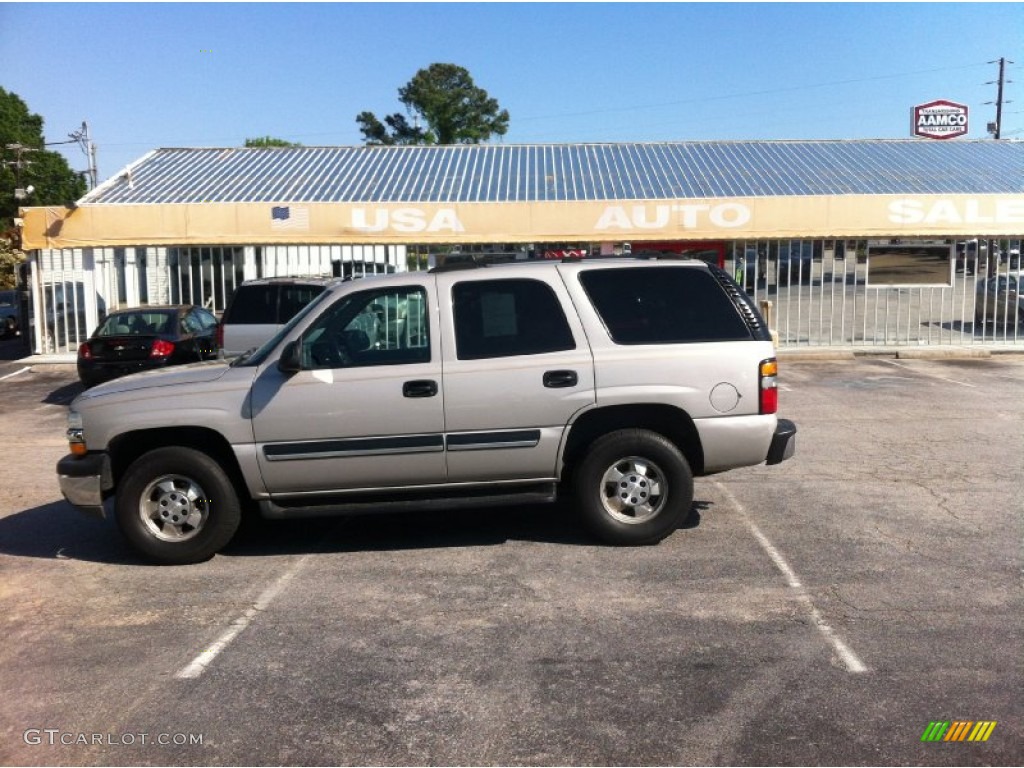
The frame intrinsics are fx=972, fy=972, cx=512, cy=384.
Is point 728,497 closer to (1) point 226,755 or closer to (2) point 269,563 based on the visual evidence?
(2) point 269,563

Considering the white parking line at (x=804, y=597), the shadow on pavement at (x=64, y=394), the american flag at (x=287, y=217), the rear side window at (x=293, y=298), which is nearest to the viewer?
the white parking line at (x=804, y=597)

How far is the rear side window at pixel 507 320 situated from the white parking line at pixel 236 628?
1.84 metres

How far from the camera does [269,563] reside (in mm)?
6625

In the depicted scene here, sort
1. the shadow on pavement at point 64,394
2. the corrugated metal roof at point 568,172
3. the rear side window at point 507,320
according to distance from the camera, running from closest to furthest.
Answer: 1. the rear side window at point 507,320
2. the shadow on pavement at point 64,394
3. the corrugated metal roof at point 568,172

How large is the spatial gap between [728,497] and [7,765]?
5.74m

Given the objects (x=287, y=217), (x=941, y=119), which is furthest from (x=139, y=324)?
(x=941, y=119)

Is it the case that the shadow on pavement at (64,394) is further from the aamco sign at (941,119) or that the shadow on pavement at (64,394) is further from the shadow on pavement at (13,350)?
the aamco sign at (941,119)

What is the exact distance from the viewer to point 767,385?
6.62 metres

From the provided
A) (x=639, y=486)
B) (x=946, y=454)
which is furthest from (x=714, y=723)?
(x=946, y=454)

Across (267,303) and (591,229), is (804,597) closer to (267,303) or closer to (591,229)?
(267,303)

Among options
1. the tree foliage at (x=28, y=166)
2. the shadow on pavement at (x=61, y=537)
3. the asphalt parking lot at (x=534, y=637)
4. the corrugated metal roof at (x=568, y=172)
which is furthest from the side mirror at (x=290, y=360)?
the tree foliage at (x=28, y=166)

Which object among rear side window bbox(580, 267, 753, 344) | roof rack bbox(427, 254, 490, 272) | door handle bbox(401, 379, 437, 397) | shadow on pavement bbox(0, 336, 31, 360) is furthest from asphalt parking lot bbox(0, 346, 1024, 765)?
shadow on pavement bbox(0, 336, 31, 360)

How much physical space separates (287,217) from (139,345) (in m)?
7.23

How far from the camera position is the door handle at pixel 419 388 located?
6.40 m
